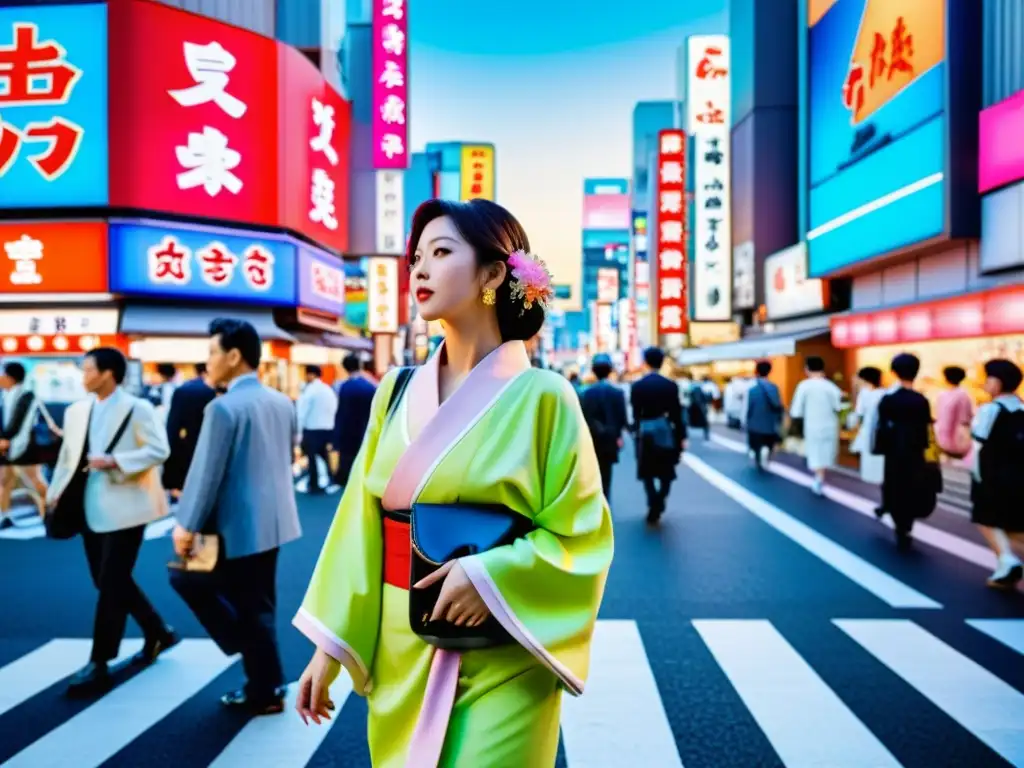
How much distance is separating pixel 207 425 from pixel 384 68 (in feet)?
59.9

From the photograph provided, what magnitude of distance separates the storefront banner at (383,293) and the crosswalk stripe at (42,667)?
63.0 ft

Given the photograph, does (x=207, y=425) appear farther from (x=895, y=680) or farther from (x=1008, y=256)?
(x=1008, y=256)

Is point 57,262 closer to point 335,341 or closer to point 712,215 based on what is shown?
point 335,341

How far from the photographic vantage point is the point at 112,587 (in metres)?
4.21

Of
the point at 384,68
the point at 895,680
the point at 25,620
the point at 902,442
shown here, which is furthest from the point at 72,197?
the point at 895,680

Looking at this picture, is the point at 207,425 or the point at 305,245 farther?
the point at 305,245

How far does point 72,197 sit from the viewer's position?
15.1 m

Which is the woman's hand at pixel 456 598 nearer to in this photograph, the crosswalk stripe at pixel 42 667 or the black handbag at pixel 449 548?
the black handbag at pixel 449 548

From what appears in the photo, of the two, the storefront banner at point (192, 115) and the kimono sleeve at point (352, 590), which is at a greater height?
the storefront banner at point (192, 115)

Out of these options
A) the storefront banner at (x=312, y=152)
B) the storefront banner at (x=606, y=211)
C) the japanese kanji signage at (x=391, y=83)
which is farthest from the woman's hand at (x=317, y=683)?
the storefront banner at (x=606, y=211)

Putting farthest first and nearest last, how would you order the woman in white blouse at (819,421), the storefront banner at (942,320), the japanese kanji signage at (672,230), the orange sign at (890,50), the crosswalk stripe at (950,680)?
the japanese kanji signage at (672,230), the orange sign at (890,50), the woman in white blouse at (819,421), the storefront banner at (942,320), the crosswalk stripe at (950,680)

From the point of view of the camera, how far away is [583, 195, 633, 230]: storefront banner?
148 m

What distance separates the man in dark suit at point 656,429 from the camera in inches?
344

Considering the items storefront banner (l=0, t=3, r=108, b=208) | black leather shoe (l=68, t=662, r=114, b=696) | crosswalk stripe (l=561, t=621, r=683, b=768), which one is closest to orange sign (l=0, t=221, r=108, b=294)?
storefront banner (l=0, t=3, r=108, b=208)
